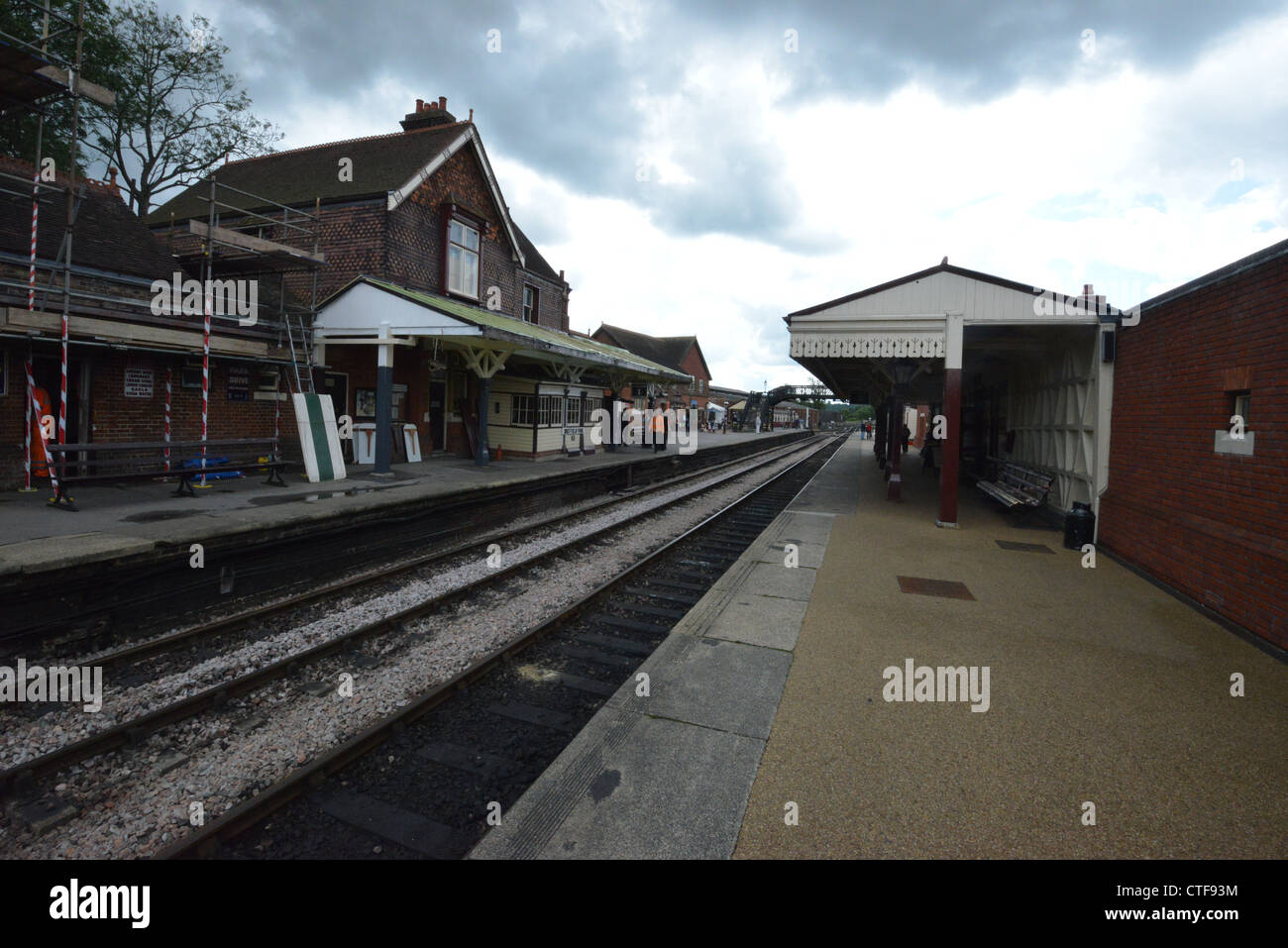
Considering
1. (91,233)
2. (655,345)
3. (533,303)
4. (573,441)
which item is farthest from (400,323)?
(655,345)

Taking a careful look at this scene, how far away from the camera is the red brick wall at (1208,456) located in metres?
5.54

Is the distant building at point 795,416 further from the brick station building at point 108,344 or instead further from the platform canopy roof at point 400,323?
the brick station building at point 108,344

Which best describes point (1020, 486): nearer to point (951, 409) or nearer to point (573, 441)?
point (951, 409)

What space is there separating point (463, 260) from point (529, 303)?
14.8 feet

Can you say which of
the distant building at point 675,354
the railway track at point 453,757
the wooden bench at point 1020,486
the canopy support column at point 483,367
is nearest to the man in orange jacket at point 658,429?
the canopy support column at point 483,367

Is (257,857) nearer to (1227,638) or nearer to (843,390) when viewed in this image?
(1227,638)

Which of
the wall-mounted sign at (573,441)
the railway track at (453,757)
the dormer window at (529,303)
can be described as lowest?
the railway track at (453,757)

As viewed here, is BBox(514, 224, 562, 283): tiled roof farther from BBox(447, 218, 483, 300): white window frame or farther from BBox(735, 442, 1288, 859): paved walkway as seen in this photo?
BBox(735, 442, 1288, 859): paved walkway

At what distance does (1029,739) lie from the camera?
3797 mm

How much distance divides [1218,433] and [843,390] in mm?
20427

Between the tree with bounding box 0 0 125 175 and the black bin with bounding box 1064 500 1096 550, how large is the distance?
25481 mm

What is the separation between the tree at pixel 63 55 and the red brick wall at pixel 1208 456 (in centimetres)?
2511

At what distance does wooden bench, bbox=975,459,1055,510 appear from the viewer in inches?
468

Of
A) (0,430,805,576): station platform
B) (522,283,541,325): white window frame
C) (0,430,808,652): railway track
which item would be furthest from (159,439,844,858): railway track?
(522,283,541,325): white window frame
